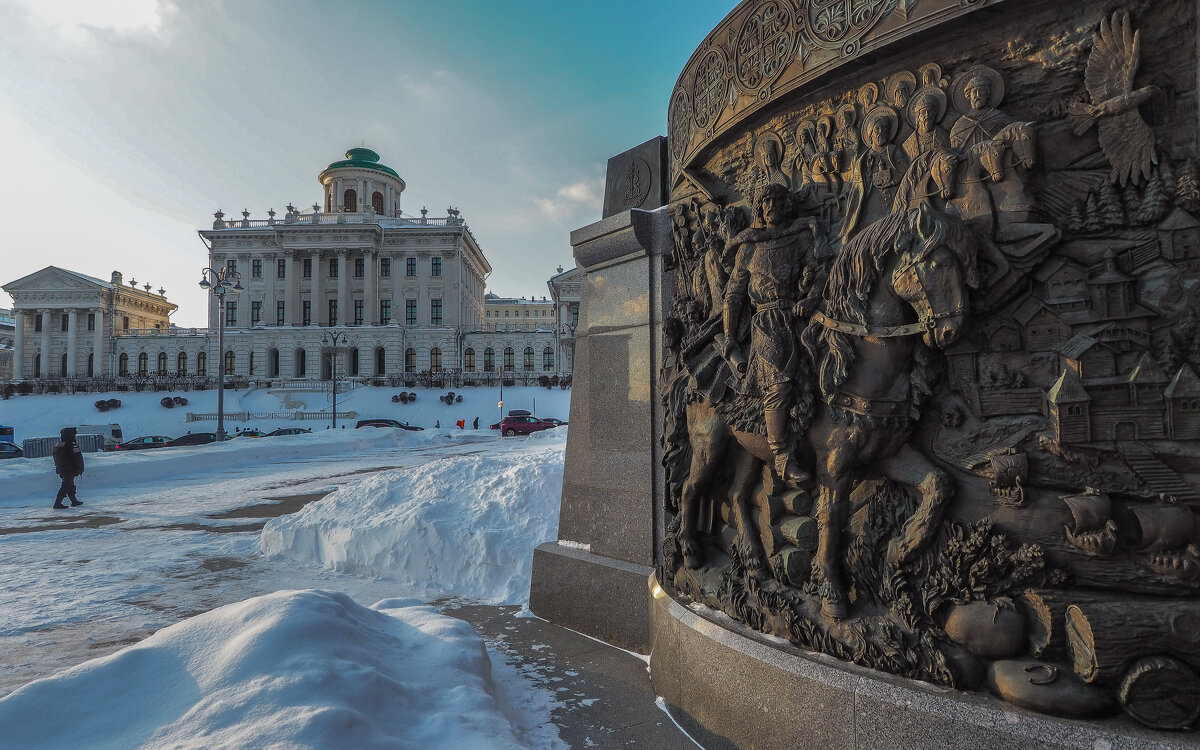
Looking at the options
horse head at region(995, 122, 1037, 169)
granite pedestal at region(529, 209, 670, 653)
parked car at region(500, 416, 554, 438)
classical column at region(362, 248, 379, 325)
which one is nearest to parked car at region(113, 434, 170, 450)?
parked car at region(500, 416, 554, 438)

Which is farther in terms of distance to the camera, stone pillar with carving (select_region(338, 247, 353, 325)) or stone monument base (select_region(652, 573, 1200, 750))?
stone pillar with carving (select_region(338, 247, 353, 325))

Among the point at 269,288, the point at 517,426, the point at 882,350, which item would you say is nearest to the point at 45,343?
the point at 269,288

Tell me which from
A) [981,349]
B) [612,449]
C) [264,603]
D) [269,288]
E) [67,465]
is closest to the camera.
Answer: [981,349]

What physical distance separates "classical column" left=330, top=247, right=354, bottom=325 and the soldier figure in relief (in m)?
77.3

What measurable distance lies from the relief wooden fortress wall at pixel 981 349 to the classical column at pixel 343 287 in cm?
7726

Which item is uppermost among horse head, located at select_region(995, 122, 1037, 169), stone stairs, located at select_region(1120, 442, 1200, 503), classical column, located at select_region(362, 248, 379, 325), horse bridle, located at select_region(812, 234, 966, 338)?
classical column, located at select_region(362, 248, 379, 325)

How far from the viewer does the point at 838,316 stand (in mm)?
3473

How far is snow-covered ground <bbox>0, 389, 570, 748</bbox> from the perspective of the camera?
10.6ft

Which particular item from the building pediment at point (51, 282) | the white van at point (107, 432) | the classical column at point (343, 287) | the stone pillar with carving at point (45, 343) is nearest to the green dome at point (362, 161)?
the classical column at point (343, 287)

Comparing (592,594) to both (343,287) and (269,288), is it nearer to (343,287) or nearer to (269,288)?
(343,287)

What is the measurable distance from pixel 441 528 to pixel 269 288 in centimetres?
7984

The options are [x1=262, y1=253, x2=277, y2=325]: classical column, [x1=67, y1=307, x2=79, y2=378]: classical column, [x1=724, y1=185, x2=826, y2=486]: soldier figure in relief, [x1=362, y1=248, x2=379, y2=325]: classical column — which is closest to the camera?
[x1=724, y1=185, x2=826, y2=486]: soldier figure in relief

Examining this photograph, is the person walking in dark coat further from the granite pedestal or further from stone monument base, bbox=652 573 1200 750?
stone monument base, bbox=652 573 1200 750

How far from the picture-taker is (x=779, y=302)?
12.5 ft
